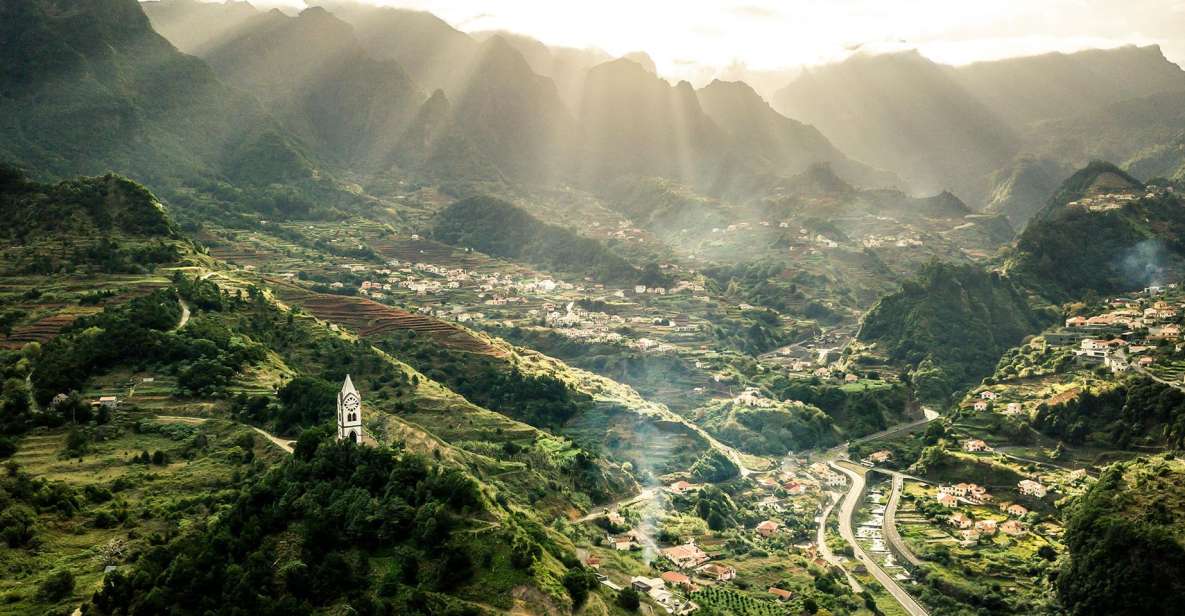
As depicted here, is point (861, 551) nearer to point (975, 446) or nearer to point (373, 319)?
point (975, 446)

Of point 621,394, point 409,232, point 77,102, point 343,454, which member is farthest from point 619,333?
point 77,102

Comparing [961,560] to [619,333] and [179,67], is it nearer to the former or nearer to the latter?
[619,333]

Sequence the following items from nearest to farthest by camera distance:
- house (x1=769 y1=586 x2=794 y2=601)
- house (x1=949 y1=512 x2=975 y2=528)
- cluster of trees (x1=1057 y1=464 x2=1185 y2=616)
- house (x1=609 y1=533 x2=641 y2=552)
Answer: cluster of trees (x1=1057 y1=464 x2=1185 y2=616) < house (x1=769 y1=586 x2=794 y2=601) < house (x1=609 y1=533 x2=641 y2=552) < house (x1=949 y1=512 x2=975 y2=528)

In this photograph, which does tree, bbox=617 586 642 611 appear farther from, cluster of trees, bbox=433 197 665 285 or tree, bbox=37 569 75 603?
cluster of trees, bbox=433 197 665 285

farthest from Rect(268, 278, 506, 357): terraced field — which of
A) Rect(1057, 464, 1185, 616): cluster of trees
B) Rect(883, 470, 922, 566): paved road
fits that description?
Rect(1057, 464, 1185, 616): cluster of trees

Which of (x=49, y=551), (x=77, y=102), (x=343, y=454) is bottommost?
(x=49, y=551)

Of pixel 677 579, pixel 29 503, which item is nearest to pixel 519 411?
pixel 677 579

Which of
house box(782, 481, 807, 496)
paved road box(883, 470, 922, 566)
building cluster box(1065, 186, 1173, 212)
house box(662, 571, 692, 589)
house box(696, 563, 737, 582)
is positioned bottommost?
house box(782, 481, 807, 496)
